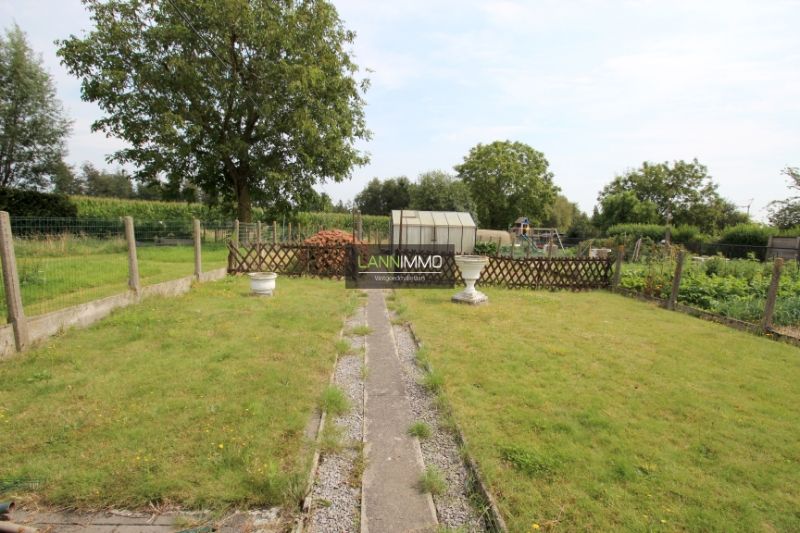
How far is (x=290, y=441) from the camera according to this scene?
2.69 m

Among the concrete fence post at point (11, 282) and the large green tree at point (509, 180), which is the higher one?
the large green tree at point (509, 180)

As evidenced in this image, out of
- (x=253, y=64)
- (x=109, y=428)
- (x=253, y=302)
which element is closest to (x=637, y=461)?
(x=109, y=428)

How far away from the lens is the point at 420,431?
296 cm

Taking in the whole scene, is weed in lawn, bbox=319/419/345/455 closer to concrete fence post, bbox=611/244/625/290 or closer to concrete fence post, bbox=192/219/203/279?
concrete fence post, bbox=192/219/203/279

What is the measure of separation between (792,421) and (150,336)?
7.37 meters

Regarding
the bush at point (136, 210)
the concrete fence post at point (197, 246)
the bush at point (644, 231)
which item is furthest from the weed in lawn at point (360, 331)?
the bush at point (644, 231)

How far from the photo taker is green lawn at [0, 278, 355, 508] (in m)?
2.21

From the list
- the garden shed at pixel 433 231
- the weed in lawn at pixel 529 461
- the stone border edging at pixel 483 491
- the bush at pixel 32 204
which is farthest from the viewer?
the garden shed at pixel 433 231

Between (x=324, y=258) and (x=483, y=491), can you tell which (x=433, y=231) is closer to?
(x=324, y=258)

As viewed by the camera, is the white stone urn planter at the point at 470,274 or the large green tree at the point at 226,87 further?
the large green tree at the point at 226,87

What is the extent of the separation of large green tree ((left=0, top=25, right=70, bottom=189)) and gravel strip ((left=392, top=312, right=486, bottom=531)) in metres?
27.9

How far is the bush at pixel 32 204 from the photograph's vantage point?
48.2ft

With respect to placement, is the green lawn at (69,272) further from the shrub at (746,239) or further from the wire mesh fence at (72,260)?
the shrub at (746,239)

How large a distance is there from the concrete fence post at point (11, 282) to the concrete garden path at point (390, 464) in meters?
4.19
